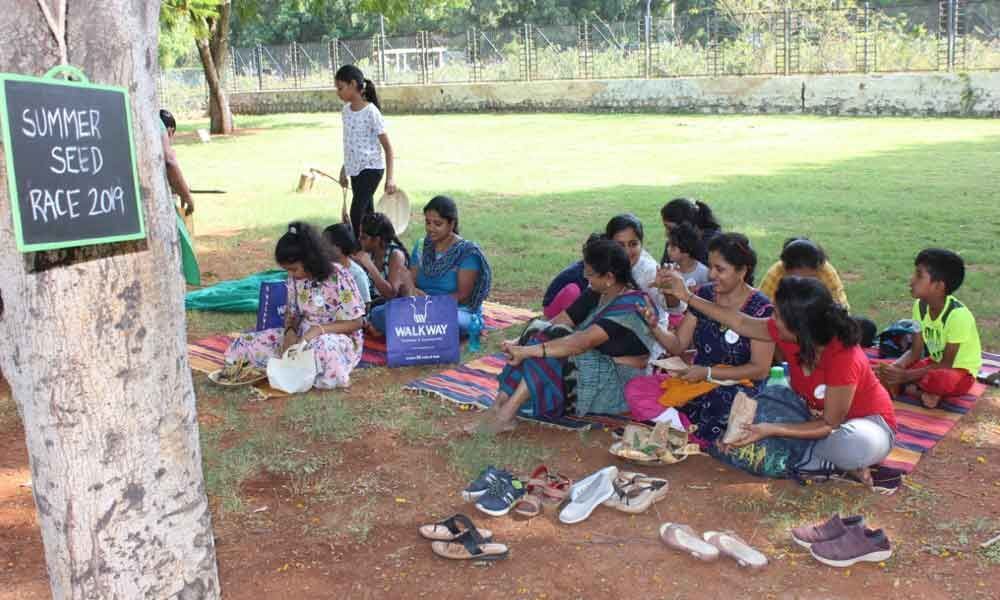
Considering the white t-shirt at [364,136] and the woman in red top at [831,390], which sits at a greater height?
the white t-shirt at [364,136]

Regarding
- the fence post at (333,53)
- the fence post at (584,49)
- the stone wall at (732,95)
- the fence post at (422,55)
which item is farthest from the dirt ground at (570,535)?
the fence post at (333,53)

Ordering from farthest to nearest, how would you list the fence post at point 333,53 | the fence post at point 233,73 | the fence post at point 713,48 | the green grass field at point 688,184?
the fence post at point 233,73 < the fence post at point 333,53 < the fence post at point 713,48 < the green grass field at point 688,184

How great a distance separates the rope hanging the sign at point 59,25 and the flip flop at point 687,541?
2454mm

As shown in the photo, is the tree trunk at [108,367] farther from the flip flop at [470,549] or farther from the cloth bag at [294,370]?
the cloth bag at [294,370]

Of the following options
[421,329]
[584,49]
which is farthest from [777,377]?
[584,49]

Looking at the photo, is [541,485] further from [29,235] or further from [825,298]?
[29,235]

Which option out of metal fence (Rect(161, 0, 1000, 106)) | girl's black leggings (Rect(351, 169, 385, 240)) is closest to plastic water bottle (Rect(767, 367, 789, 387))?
girl's black leggings (Rect(351, 169, 385, 240))

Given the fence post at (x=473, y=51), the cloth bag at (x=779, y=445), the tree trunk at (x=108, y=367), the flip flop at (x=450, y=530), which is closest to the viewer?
the tree trunk at (x=108, y=367)

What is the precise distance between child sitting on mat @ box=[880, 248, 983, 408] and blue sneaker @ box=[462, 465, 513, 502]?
7.12 ft

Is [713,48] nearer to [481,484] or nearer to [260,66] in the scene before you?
[260,66]

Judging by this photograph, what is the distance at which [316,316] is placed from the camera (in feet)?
17.5

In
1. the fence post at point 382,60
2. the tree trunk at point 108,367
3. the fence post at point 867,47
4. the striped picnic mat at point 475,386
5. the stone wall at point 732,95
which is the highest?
the fence post at point 382,60

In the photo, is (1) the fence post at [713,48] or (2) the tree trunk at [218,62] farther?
(1) the fence post at [713,48]

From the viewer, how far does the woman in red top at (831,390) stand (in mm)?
3729
